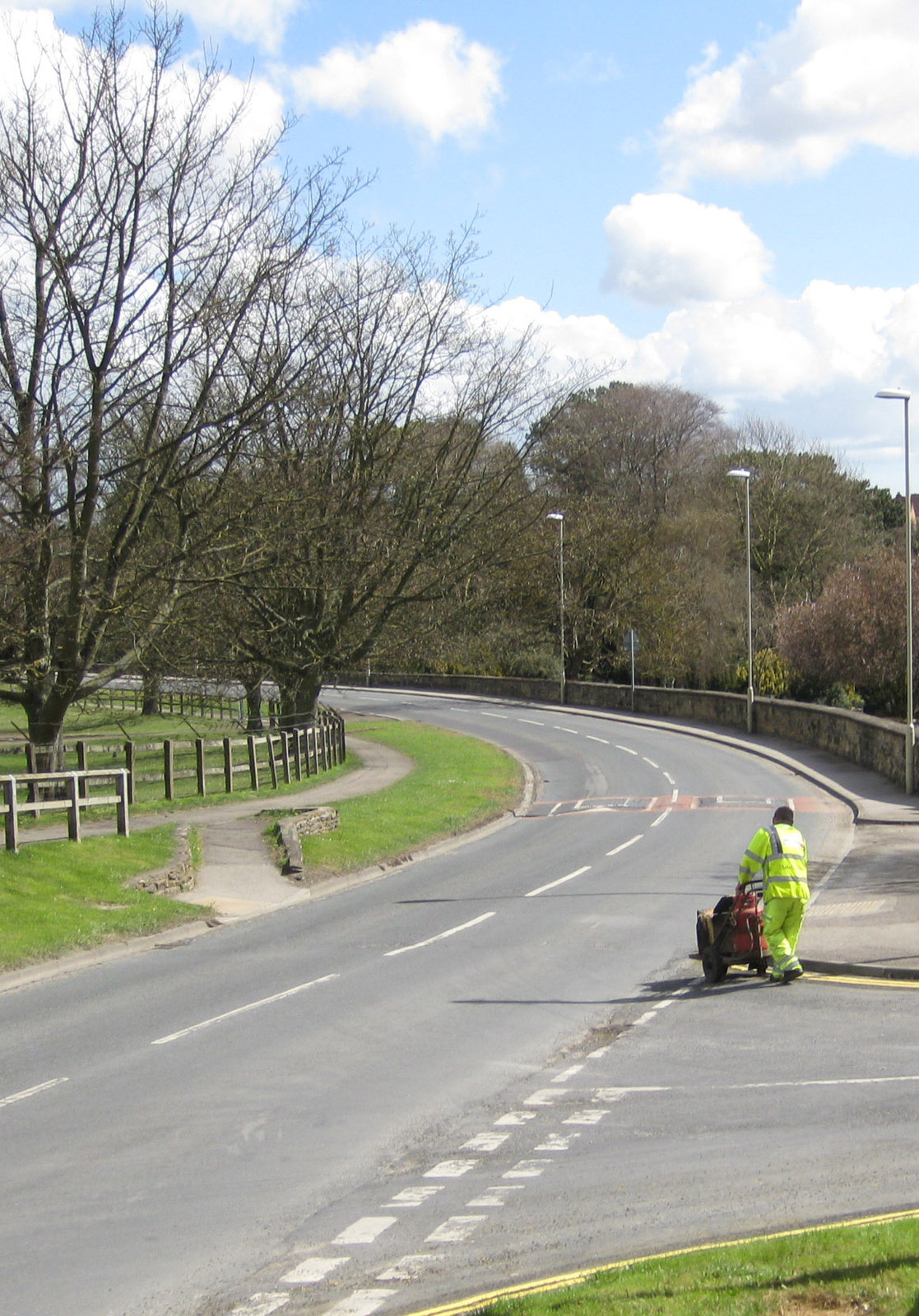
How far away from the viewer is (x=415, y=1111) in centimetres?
893

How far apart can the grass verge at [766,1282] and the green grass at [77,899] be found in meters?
10.5

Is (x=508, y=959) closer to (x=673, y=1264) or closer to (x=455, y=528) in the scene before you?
(x=673, y=1264)

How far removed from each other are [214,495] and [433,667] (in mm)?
49553

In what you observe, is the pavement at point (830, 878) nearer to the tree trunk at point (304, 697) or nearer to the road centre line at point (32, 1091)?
the road centre line at point (32, 1091)

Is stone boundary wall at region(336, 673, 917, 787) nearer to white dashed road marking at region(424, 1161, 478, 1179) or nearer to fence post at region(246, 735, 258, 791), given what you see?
fence post at region(246, 735, 258, 791)

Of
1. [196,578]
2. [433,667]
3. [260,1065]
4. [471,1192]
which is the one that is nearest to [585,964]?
[260,1065]

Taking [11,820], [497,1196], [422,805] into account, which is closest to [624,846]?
[422,805]

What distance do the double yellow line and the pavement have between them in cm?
680

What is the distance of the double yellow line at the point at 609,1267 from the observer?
567 centimetres

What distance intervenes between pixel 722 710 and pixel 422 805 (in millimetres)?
23784

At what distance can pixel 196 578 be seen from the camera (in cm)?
2528

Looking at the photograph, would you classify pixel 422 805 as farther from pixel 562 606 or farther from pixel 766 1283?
pixel 562 606

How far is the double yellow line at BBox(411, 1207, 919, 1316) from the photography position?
18.6 feet

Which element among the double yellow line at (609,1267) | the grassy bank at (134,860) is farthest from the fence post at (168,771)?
the double yellow line at (609,1267)
